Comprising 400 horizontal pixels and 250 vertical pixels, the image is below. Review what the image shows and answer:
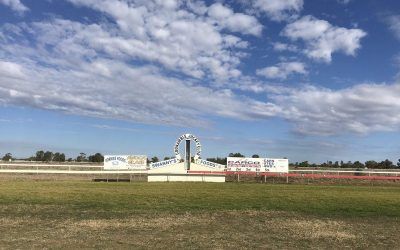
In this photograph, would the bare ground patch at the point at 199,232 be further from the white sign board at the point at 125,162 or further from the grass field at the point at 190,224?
the white sign board at the point at 125,162

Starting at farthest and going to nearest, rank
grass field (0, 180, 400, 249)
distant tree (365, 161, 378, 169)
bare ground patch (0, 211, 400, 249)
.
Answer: distant tree (365, 161, 378, 169) → grass field (0, 180, 400, 249) → bare ground patch (0, 211, 400, 249)

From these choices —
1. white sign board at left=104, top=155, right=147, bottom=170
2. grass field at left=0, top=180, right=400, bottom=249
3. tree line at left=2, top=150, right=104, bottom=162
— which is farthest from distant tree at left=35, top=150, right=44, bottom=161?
grass field at left=0, top=180, right=400, bottom=249

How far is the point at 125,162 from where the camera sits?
5888 cm

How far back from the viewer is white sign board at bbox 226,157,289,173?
189 ft

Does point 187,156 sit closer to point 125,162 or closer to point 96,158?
point 125,162

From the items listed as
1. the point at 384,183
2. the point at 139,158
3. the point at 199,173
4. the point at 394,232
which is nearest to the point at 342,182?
the point at 384,183

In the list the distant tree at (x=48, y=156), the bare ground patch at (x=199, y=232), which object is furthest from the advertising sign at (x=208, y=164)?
the distant tree at (x=48, y=156)

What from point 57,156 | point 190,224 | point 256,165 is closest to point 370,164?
point 256,165

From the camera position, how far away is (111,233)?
13.4m

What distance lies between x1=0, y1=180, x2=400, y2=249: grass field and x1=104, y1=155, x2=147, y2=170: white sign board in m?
34.4

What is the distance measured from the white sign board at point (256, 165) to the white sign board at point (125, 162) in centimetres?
1125

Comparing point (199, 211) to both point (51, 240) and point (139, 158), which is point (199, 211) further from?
point (139, 158)

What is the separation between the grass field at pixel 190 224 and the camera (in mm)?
12281

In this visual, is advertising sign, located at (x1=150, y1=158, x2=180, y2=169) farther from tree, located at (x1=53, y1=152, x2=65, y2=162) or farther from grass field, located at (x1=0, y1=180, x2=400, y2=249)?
tree, located at (x1=53, y1=152, x2=65, y2=162)
